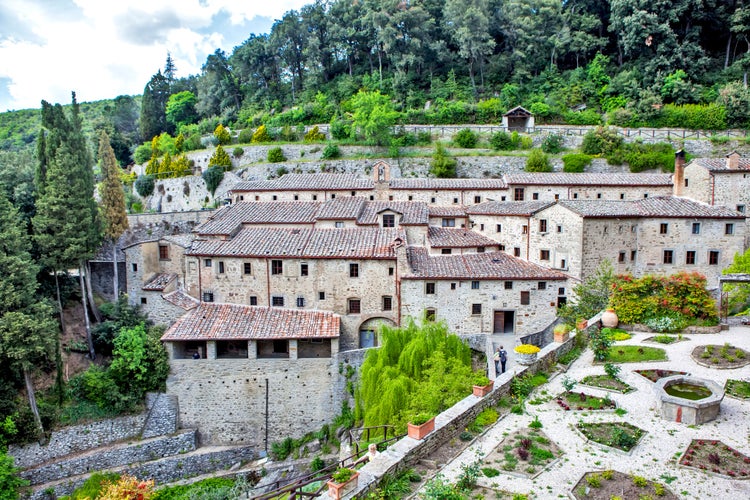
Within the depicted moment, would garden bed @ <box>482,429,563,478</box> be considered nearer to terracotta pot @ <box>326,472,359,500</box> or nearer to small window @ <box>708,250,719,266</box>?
terracotta pot @ <box>326,472,359,500</box>

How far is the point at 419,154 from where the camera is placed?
4838cm

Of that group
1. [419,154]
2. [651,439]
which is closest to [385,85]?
[419,154]

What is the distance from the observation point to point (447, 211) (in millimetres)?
35094

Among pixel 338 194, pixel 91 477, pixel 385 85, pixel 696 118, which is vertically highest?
pixel 385 85

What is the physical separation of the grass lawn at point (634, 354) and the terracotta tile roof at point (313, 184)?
23.3 meters

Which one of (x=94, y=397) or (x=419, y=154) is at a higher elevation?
(x=419, y=154)

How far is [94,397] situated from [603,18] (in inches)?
2756

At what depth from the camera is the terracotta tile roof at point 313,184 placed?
126 ft

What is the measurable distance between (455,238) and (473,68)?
39719 millimetres

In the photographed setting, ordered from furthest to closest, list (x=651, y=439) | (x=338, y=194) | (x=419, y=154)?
(x=419, y=154) < (x=338, y=194) < (x=651, y=439)

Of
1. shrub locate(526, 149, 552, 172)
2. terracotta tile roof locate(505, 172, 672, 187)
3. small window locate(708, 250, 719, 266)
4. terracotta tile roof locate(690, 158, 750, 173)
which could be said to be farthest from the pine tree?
terracotta tile roof locate(690, 158, 750, 173)

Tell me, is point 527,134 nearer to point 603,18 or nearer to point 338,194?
point 338,194

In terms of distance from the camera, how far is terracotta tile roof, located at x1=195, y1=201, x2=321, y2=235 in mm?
31484

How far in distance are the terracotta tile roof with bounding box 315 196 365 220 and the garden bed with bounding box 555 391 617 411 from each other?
19699mm
